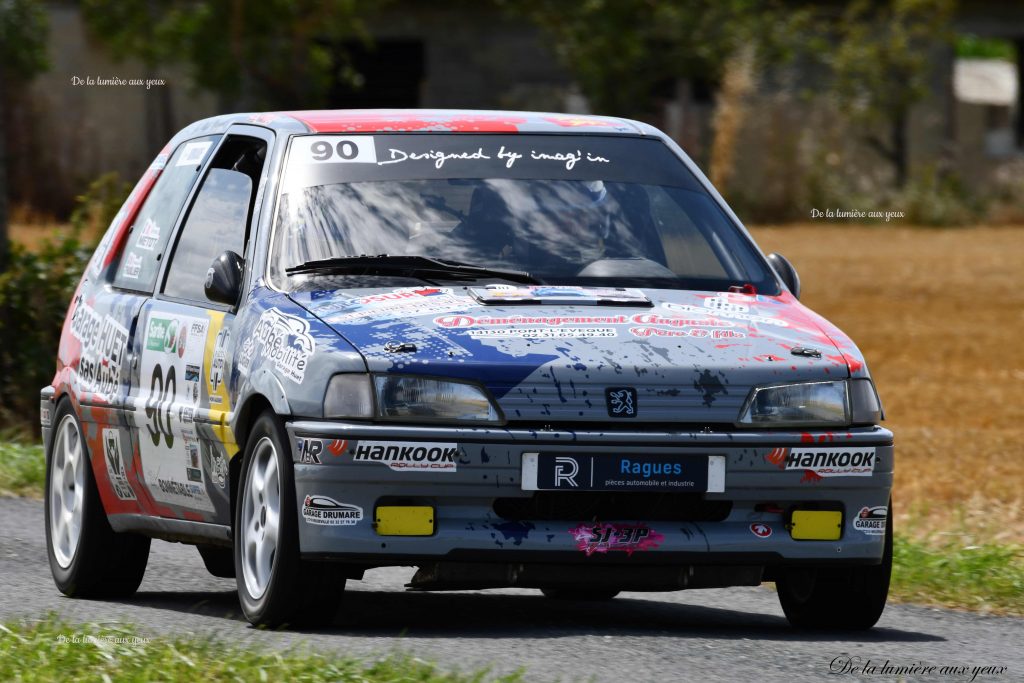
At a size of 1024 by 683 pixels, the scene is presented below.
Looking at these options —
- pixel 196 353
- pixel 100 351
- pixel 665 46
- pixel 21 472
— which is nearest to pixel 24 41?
pixel 665 46

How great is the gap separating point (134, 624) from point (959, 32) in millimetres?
29776

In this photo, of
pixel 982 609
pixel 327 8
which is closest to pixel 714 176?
pixel 327 8

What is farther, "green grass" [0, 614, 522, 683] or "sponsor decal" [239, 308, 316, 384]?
"sponsor decal" [239, 308, 316, 384]

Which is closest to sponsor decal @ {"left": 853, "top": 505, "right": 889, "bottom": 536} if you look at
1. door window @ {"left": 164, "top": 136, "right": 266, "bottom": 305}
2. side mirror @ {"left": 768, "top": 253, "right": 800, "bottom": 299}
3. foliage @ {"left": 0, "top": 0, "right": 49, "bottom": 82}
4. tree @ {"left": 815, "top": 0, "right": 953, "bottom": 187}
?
side mirror @ {"left": 768, "top": 253, "right": 800, "bottom": 299}

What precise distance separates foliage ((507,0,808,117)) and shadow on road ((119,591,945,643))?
22724 millimetres

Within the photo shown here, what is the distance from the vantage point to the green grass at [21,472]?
11.3 meters

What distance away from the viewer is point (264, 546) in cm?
655

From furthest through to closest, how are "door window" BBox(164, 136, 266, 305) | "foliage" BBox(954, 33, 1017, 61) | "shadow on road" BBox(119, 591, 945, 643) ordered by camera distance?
"foliage" BBox(954, 33, 1017, 61)
"door window" BBox(164, 136, 266, 305)
"shadow on road" BBox(119, 591, 945, 643)

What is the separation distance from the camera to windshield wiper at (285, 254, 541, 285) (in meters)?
6.96

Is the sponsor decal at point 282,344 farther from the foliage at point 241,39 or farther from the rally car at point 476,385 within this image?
the foliage at point 241,39

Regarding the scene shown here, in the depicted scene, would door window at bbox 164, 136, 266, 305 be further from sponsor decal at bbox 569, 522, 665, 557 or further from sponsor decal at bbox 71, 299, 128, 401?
sponsor decal at bbox 569, 522, 665, 557

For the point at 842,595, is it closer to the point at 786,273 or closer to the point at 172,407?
the point at 786,273

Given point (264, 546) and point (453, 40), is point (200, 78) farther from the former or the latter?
point (264, 546)

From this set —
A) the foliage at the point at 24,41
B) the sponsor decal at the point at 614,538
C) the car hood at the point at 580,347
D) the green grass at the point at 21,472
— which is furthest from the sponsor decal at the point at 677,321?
the foliage at the point at 24,41
